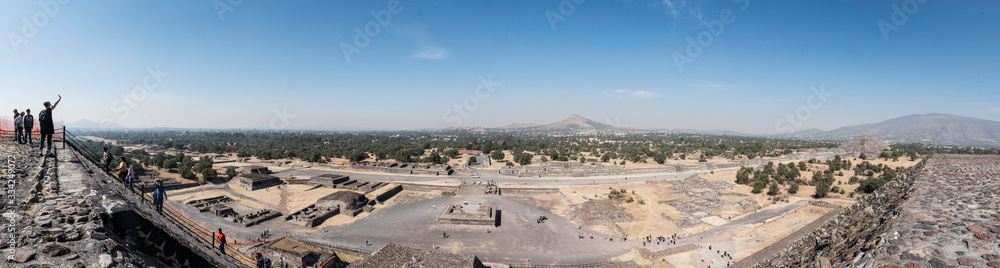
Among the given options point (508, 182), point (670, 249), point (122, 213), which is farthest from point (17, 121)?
point (508, 182)

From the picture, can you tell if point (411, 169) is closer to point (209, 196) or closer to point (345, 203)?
point (345, 203)

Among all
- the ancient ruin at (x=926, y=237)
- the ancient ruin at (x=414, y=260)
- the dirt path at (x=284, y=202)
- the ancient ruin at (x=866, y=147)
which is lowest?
the dirt path at (x=284, y=202)

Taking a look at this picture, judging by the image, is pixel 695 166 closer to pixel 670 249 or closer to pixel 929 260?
pixel 670 249

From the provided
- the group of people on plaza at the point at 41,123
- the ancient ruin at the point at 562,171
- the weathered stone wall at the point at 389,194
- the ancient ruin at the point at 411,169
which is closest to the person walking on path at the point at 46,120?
the group of people on plaza at the point at 41,123

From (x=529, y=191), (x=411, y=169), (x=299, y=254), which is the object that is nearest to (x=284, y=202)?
(x=299, y=254)

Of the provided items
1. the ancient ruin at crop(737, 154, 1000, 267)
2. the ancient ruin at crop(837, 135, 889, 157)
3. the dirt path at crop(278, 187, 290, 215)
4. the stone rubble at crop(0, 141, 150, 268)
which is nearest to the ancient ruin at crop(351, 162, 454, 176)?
the dirt path at crop(278, 187, 290, 215)

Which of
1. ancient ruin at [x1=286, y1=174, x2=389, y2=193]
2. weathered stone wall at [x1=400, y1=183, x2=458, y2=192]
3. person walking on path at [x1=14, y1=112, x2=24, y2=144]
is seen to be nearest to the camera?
person walking on path at [x1=14, y1=112, x2=24, y2=144]

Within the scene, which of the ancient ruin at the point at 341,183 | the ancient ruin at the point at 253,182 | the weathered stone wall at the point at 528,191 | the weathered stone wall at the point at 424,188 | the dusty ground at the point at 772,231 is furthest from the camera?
the weathered stone wall at the point at 424,188

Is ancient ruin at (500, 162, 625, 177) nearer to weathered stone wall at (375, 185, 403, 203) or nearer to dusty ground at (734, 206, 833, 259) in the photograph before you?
weathered stone wall at (375, 185, 403, 203)

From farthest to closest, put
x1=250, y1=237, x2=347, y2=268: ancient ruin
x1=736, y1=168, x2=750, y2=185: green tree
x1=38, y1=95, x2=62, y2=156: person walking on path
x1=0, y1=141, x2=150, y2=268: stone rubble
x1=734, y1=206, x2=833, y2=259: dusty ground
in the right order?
x1=736, y1=168, x2=750, y2=185: green tree → x1=734, y1=206, x2=833, y2=259: dusty ground → x1=250, y1=237, x2=347, y2=268: ancient ruin → x1=38, y1=95, x2=62, y2=156: person walking on path → x1=0, y1=141, x2=150, y2=268: stone rubble

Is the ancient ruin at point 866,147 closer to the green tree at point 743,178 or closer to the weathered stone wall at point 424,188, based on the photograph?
the green tree at point 743,178

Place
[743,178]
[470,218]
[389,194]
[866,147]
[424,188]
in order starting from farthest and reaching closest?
1. [866,147]
2. [743,178]
3. [424,188]
4. [389,194]
5. [470,218]

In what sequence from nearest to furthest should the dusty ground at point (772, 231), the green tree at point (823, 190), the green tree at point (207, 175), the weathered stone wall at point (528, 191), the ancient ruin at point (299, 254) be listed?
the ancient ruin at point (299, 254) < the dusty ground at point (772, 231) < the green tree at point (823, 190) < the weathered stone wall at point (528, 191) < the green tree at point (207, 175)

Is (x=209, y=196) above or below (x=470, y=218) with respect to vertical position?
below
